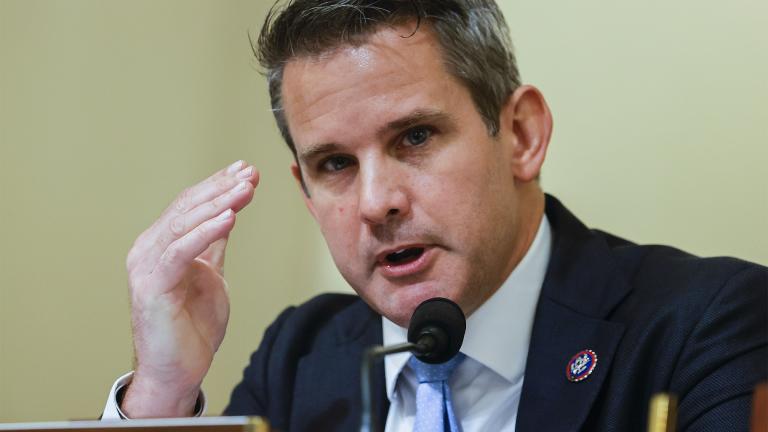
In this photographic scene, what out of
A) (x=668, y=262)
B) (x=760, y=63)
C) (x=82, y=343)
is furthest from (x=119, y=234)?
(x=760, y=63)

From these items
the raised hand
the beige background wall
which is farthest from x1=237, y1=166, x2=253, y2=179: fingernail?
the beige background wall

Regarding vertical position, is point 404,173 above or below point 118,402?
above

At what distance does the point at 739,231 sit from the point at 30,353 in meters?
1.93

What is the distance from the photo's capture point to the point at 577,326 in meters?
1.95

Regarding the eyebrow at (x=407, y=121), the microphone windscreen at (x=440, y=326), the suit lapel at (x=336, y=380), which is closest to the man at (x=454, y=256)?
the eyebrow at (x=407, y=121)

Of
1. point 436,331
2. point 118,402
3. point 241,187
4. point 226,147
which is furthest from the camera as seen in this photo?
point 226,147

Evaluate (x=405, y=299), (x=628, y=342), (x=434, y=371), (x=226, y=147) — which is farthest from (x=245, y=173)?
(x=226, y=147)

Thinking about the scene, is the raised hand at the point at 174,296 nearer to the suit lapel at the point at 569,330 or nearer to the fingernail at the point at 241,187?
the fingernail at the point at 241,187

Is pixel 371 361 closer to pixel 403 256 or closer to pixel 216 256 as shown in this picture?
pixel 403 256

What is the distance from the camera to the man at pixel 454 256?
72.4 inches

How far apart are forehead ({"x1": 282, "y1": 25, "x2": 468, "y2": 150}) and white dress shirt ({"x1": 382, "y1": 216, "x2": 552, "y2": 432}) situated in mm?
420

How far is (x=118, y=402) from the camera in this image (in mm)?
2090

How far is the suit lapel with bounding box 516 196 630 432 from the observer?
185cm

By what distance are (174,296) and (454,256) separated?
0.59 m
